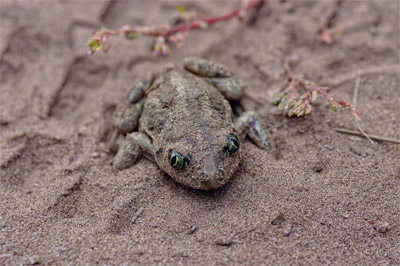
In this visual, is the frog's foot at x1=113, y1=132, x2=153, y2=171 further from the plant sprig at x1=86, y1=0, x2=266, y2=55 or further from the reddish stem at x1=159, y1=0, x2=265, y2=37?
the reddish stem at x1=159, y1=0, x2=265, y2=37

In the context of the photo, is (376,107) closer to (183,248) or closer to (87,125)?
(183,248)

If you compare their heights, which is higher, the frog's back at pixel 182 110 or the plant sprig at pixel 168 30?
the plant sprig at pixel 168 30

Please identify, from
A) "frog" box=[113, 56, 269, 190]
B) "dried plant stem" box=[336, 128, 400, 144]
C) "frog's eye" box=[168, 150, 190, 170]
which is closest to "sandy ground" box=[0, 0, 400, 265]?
"dried plant stem" box=[336, 128, 400, 144]

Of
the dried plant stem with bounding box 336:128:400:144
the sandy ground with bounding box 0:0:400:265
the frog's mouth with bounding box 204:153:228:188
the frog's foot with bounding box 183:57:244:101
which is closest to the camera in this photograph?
the sandy ground with bounding box 0:0:400:265

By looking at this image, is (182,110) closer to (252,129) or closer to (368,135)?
(252,129)

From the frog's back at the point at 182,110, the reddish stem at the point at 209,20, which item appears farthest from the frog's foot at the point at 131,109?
the reddish stem at the point at 209,20

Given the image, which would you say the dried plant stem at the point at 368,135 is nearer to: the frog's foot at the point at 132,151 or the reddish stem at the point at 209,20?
the frog's foot at the point at 132,151
